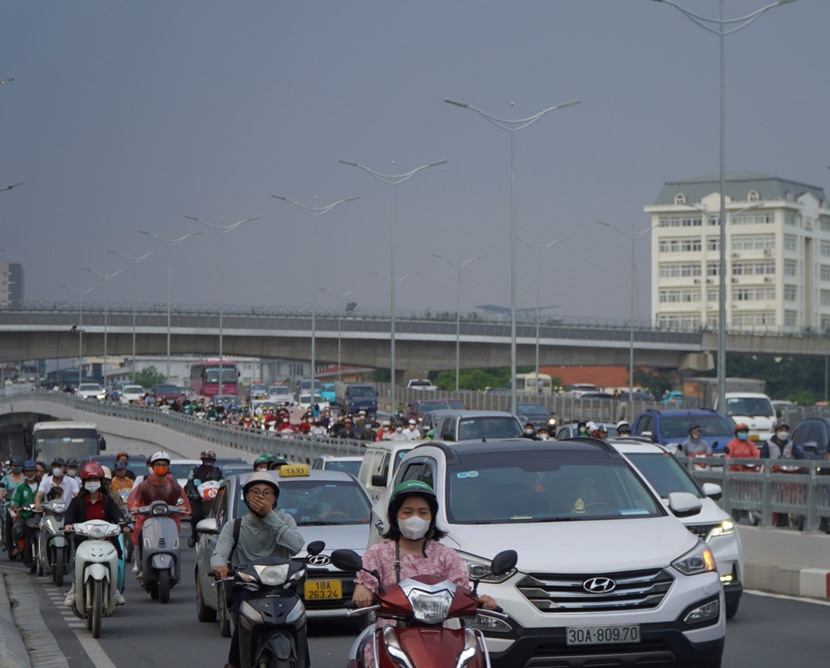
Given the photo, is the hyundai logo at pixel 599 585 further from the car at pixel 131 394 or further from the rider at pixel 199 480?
the car at pixel 131 394

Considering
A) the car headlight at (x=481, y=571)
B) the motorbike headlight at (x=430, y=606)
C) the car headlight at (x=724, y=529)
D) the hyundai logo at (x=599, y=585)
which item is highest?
the motorbike headlight at (x=430, y=606)

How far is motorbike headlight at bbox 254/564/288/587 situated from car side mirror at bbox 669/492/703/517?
2761 mm

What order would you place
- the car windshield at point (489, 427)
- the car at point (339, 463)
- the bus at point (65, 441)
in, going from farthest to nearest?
the bus at point (65, 441) → the car windshield at point (489, 427) → the car at point (339, 463)

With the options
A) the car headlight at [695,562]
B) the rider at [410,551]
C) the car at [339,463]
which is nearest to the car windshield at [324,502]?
the car headlight at [695,562]

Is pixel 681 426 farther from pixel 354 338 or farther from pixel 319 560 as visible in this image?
pixel 354 338

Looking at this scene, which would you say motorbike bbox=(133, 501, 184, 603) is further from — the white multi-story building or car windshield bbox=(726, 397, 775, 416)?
the white multi-story building

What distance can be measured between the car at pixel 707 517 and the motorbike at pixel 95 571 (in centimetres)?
496

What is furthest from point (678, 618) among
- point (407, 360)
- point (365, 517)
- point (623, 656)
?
point (407, 360)

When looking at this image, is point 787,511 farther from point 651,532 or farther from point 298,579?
point 298,579

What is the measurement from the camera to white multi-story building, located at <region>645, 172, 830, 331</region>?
519 ft

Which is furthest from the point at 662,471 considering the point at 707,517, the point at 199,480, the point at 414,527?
the point at 199,480

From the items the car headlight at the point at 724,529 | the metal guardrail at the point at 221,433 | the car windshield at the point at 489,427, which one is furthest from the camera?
the metal guardrail at the point at 221,433

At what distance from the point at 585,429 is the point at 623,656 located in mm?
20325

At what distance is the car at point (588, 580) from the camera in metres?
7.93
